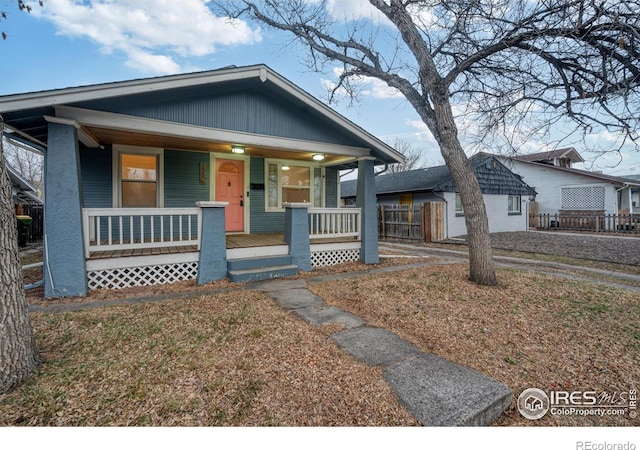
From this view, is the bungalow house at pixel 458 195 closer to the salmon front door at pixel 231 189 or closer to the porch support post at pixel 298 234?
the porch support post at pixel 298 234

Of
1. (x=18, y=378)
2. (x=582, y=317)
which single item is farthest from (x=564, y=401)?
(x=18, y=378)

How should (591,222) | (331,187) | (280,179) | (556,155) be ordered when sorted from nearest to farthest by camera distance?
(280,179) → (331,187) → (591,222) → (556,155)

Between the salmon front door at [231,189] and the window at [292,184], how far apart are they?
2.52ft

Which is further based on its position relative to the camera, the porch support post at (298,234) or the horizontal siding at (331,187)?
the horizontal siding at (331,187)

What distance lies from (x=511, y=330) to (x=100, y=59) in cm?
A: 1034

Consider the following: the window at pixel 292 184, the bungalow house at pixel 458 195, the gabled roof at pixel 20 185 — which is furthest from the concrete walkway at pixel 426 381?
the gabled roof at pixel 20 185

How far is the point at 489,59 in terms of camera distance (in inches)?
239

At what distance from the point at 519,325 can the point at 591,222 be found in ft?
63.9

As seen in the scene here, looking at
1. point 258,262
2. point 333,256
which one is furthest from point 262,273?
point 333,256

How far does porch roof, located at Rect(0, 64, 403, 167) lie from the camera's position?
4.38 m

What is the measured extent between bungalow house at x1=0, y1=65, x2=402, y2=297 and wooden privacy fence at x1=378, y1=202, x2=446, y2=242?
6109mm

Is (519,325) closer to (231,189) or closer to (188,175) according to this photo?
(231,189)

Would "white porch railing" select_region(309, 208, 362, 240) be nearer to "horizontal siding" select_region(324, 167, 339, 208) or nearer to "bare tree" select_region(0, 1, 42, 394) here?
"horizontal siding" select_region(324, 167, 339, 208)

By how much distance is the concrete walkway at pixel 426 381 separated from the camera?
80.1 inches
